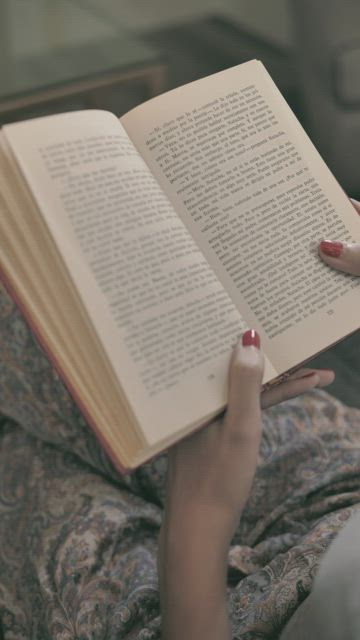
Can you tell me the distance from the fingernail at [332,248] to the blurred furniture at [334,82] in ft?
2.36

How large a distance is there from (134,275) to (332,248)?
189 millimetres

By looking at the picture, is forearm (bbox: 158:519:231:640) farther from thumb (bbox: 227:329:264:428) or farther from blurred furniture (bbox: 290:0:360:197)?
blurred furniture (bbox: 290:0:360:197)

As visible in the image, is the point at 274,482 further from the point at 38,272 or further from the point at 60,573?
the point at 38,272

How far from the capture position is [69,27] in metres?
1.79

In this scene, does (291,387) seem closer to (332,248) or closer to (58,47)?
(332,248)

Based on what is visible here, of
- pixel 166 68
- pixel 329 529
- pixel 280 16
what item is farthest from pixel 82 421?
pixel 280 16

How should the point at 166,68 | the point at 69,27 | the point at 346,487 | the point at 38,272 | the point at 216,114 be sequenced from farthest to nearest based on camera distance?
1. the point at 69,27
2. the point at 166,68
3. the point at 346,487
4. the point at 216,114
5. the point at 38,272

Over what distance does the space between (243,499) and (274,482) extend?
268 millimetres

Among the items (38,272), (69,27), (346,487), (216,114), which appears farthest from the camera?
(69,27)

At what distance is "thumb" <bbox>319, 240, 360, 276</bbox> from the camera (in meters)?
0.63

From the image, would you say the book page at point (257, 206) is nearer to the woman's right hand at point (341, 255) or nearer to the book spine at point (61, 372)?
the woman's right hand at point (341, 255)

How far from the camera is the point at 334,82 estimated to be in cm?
139

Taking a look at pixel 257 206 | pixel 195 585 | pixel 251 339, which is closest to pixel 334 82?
pixel 257 206

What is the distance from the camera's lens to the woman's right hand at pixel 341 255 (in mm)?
632
